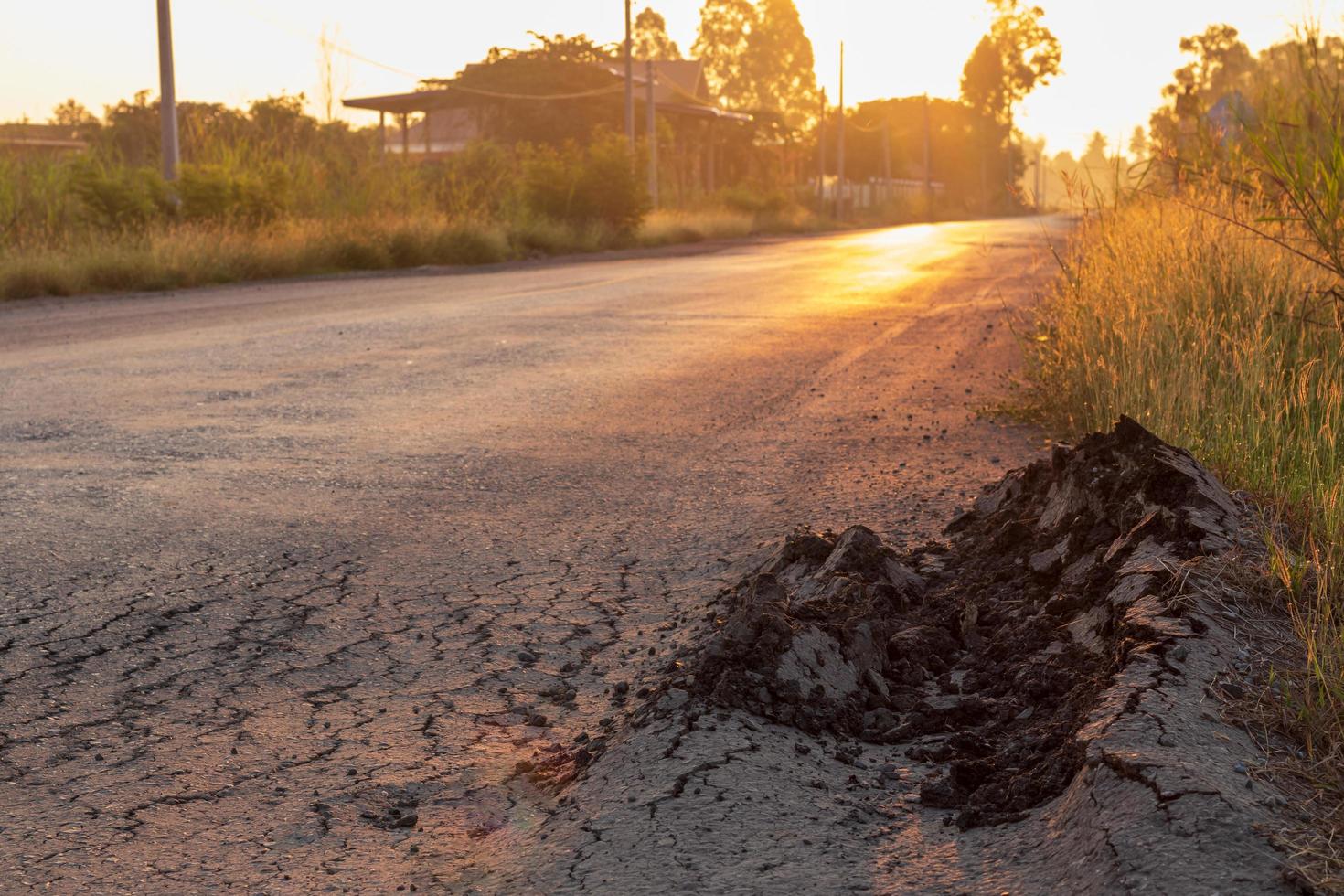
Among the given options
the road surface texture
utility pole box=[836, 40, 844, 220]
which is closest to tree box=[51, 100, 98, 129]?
utility pole box=[836, 40, 844, 220]

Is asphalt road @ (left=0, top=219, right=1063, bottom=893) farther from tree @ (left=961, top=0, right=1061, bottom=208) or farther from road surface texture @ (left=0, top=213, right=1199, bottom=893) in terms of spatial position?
tree @ (left=961, top=0, right=1061, bottom=208)

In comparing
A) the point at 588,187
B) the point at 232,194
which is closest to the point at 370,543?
the point at 232,194

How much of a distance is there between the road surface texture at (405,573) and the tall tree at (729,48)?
93120 millimetres

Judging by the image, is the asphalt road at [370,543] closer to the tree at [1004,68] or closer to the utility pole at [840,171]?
the utility pole at [840,171]

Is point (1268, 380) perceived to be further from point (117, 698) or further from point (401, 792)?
point (117, 698)

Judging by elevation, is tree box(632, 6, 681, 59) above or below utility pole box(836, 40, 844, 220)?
above

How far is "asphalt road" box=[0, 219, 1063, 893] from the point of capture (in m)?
2.66

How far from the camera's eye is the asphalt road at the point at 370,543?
2.66m

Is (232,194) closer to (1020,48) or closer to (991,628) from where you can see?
(991,628)

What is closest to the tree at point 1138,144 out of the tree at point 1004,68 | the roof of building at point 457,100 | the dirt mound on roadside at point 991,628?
the dirt mound on roadside at point 991,628

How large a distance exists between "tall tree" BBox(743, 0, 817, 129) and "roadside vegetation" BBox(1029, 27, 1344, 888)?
93.8 metres

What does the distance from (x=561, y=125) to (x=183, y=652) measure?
41649 millimetres

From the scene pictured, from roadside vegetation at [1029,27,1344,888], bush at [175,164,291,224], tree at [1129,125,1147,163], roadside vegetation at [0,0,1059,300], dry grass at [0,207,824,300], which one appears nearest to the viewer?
roadside vegetation at [1029,27,1344,888]

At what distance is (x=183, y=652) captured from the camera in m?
3.47
